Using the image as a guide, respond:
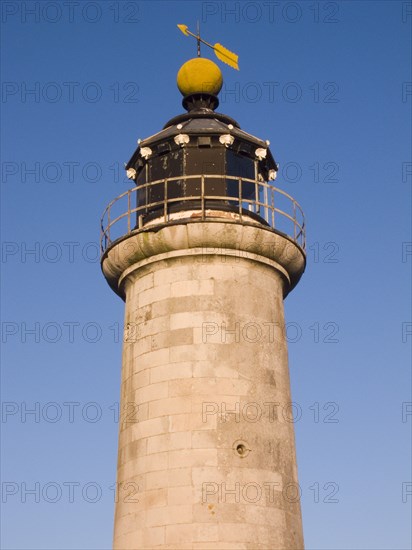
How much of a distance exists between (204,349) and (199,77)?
858 cm

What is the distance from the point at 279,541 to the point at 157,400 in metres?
4.25

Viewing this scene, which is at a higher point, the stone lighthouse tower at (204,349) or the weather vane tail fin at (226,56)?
the weather vane tail fin at (226,56)

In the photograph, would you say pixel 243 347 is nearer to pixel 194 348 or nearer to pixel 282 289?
pixel 194 348

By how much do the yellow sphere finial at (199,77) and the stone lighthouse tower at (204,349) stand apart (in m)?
1.28

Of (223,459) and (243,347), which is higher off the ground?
(243,347)

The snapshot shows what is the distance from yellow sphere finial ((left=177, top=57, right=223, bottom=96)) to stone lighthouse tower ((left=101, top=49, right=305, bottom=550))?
128cm

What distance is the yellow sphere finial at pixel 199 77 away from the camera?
26.5m

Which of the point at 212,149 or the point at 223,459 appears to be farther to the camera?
the point at 212,149

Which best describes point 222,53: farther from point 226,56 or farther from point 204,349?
point 204,349

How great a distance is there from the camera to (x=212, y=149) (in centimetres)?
2464

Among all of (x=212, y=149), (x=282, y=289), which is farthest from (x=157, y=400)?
(x=212, y=149)

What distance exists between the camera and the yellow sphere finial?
26.5m

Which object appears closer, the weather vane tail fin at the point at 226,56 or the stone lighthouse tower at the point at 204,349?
the stone lighthouse tower at the point at 204,349

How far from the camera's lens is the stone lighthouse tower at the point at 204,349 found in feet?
68.5
